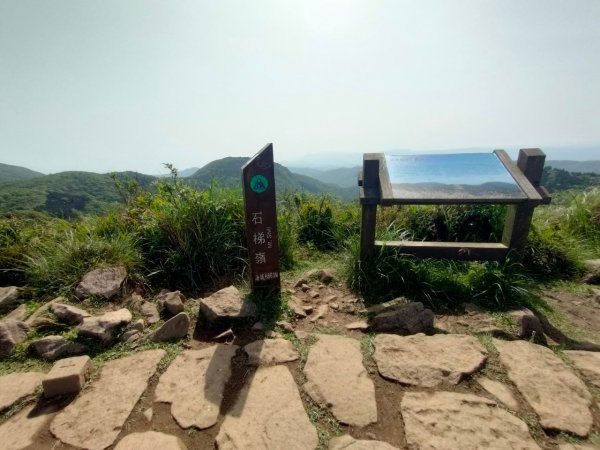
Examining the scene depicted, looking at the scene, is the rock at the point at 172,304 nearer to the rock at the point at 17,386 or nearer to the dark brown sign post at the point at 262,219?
the dark brown sign post at the point at 262,219

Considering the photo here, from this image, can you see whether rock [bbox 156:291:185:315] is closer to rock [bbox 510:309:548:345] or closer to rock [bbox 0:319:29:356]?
rock [bbox 0:319:29:356]

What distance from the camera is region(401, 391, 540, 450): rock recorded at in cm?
153

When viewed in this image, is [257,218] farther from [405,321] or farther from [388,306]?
[405,321]

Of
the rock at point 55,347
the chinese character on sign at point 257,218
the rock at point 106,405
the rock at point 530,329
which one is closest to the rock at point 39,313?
the rock at point 55,347

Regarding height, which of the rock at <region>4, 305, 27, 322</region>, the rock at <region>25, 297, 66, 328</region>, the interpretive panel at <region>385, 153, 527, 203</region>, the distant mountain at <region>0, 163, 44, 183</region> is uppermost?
the interpretive panel at <region>385, 153, 527, 203</region>

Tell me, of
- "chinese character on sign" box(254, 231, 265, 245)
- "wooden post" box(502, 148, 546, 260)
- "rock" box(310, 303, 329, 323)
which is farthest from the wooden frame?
"chinese character on sign" box(254, 231, 265, 245)

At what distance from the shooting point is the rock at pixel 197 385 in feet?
5.70

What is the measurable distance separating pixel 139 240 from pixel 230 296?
1.68 meters

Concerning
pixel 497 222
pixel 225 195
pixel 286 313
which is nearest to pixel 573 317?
pixel 497 222

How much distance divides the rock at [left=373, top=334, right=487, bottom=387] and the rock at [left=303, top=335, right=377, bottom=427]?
0.17 meters

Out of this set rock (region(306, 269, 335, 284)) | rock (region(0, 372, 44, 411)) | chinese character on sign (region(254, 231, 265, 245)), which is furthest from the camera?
rock (region(306, 269, 335, 284))

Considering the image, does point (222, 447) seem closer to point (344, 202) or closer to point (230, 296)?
point (230, 296)

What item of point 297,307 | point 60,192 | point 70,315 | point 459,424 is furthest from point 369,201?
point 60,192

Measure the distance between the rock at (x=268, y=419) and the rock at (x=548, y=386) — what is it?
50.5 inches
